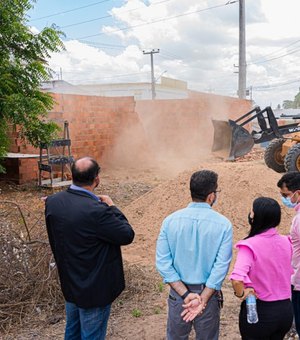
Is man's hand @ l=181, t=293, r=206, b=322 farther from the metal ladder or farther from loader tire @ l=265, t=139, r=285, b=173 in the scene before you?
loader tire @ l=265, t=139, r=285, b=173

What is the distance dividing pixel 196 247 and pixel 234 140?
8.91 meters

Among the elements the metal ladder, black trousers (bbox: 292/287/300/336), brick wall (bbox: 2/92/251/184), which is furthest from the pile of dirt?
brick wall (bbox: 2/92/251/184)

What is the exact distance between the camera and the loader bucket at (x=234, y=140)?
426 inches

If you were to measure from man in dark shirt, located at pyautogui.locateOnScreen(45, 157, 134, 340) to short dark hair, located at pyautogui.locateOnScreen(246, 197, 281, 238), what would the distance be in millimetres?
724

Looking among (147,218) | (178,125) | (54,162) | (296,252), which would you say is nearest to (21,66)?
(54,162)

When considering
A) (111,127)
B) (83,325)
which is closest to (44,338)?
(83,325)

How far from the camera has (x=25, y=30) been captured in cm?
704

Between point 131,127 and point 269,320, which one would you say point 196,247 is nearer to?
point 269,320

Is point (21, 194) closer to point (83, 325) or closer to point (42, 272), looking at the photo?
point (42, 272)

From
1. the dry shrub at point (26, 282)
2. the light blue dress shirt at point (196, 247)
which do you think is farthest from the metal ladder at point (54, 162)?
the light blue dress shirt at point (196, 247)

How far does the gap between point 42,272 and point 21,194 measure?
5.66 meters

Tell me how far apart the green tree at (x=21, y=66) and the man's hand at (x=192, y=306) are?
562 cm

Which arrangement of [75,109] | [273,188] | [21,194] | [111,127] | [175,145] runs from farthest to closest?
[175,145], [111,127], [75,109], [21,194], [273,188]

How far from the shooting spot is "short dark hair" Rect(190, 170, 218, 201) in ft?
7.44
